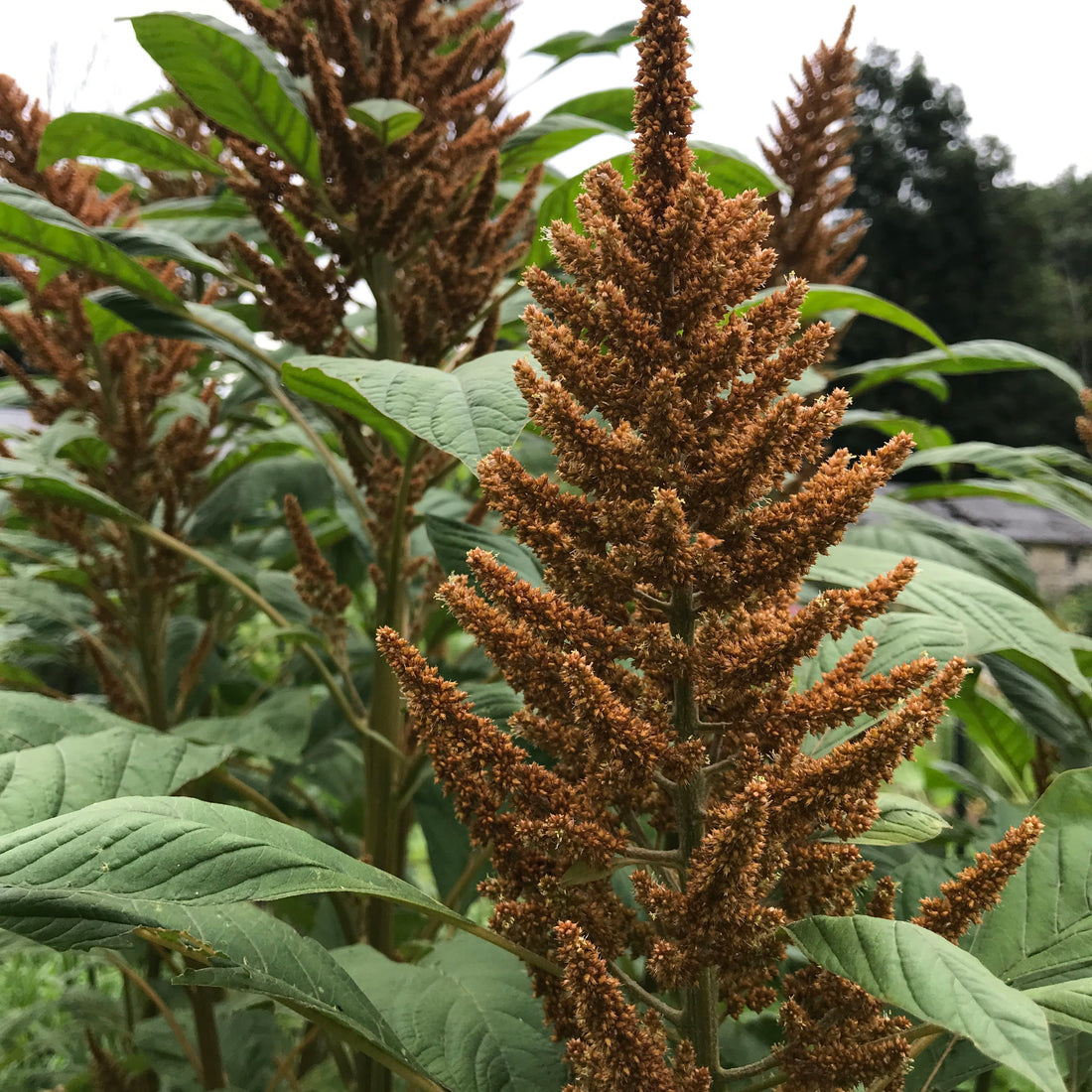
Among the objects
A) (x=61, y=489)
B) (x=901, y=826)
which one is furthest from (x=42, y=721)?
(x=901, y=826)

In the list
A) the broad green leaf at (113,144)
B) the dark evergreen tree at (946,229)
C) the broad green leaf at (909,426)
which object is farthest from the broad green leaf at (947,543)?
the dark evergreen tree at (946,229)

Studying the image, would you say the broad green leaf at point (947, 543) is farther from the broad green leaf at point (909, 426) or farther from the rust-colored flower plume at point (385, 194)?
the rust-colored flower plume at point (385, 194)

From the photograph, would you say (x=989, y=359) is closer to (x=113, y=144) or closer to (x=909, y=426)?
(x=909, y=426)

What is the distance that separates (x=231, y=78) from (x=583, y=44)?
21.7 inches

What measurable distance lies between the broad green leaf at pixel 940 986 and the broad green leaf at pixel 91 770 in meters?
0.49

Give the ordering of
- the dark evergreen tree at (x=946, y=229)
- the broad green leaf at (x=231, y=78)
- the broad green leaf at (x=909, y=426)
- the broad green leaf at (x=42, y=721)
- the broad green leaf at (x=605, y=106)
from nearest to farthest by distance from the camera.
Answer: the broad green leaf at (x=42, y=721) < the broad green leaf at (x=231, y=78) < the broad green leaf at (x=605, y=106) < the broad green leaf at (x=909, y=426) < the dark evergreen tree at (x=946, y=229)

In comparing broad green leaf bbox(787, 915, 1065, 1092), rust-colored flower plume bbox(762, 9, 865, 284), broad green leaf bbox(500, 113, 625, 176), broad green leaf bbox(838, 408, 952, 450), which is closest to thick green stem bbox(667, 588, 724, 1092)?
broad green leaf bbox(787, 915, 1065, 1092)

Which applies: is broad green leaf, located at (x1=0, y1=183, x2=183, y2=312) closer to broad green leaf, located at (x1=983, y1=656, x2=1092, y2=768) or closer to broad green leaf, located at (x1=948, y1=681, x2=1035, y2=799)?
broad green leaf, located at (x1=983, y1=656, x2=1092, y2=768)

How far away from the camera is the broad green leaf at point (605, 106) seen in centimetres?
115

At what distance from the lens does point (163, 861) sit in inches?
16.9

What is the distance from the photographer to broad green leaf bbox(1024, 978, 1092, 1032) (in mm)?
426

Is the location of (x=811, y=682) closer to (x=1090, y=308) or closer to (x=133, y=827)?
(x=133, y=827)

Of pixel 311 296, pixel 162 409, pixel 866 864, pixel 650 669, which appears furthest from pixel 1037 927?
pixel 162 409

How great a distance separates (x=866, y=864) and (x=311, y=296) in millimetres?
762
